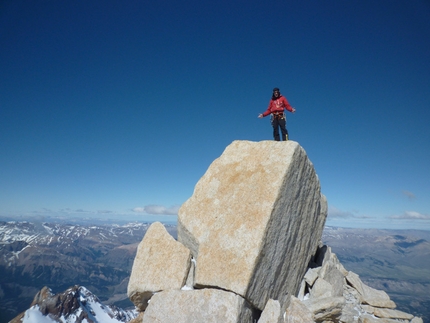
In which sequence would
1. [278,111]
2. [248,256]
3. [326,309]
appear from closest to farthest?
1. [248,256]
2. [326,309]
3. [278,111]

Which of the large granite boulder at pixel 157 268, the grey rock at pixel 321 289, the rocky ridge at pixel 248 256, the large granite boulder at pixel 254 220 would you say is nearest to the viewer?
the rocky ridge at pixel 248 256

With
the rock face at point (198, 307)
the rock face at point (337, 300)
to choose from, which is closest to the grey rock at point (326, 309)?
the rock face at point (337, 300)

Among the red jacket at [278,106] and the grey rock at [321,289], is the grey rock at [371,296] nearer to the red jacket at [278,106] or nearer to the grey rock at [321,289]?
the grey rock at [321,289]

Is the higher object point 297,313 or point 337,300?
point 337,300

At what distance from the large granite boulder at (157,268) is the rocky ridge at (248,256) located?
5cm

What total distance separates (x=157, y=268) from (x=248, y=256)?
561 cm

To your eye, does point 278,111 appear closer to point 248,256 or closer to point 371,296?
point 248,256

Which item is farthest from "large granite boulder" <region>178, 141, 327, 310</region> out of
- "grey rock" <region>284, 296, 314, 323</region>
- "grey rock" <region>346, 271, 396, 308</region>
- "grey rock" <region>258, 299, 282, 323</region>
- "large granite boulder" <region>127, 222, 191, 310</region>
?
"grey rock" <region>346, 271, 396, 308</region>

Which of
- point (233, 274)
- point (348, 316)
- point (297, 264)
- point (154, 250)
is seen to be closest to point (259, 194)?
point (233, 274)

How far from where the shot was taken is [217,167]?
15.5 metres

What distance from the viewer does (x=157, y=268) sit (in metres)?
13.4

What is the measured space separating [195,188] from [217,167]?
1.93 metres

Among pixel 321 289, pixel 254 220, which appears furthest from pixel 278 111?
pixel 321 289

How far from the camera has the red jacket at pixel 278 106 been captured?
15.8m
